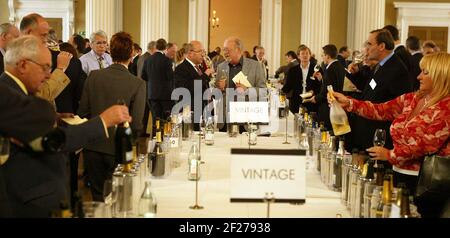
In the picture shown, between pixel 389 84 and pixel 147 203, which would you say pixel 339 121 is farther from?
pixel 147 203

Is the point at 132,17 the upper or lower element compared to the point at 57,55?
upper

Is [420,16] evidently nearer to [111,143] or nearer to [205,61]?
[205,61]

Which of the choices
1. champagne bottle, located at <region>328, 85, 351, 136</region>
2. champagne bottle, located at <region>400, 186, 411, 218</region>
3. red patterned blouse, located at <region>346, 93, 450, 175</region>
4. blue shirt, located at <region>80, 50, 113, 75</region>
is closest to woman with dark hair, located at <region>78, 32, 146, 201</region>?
champagne bottle, located at <region>328, 85, 351, 136</region>

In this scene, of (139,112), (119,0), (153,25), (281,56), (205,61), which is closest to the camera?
(139,112)

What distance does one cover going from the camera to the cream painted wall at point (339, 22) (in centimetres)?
1841

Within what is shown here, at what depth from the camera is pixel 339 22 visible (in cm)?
1845

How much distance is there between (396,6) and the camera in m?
19.0

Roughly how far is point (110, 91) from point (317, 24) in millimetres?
12233

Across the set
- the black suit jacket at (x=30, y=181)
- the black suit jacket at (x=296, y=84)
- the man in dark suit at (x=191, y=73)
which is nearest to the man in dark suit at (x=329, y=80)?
the black suit jacket at (x=296, y=84)

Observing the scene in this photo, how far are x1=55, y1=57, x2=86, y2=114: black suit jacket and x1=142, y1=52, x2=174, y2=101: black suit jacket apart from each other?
3673mm

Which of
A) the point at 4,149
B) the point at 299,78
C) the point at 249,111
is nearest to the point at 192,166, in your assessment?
the point at 249,111

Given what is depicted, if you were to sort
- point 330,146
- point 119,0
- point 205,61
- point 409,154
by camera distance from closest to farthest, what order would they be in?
point 409,154, point 330,146, point 205,61, point 119,0

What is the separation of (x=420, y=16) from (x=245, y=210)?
1705cm

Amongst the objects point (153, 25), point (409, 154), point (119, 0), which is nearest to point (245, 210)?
point (409, 154)
